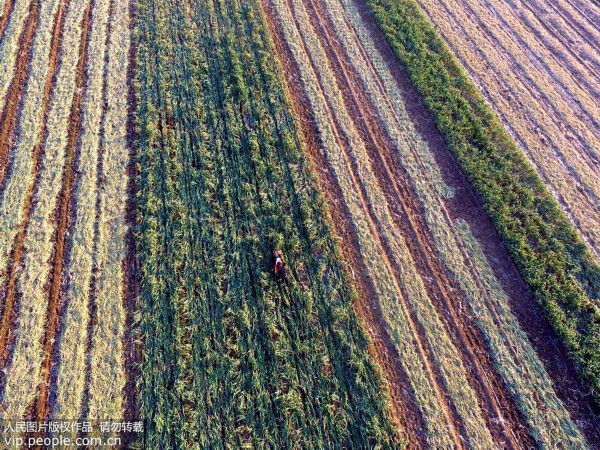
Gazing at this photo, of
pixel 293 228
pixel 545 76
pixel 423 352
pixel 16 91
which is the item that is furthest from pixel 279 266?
pixel 545 76

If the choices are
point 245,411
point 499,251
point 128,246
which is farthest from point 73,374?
point 499,251

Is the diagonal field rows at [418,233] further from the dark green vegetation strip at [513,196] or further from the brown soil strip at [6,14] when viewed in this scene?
the brown soil strip at [6,14]

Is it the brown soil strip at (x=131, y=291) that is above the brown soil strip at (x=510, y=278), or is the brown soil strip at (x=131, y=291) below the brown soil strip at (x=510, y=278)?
below

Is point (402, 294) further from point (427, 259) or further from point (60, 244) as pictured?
point (60, 244)

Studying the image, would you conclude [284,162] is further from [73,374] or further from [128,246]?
[73,374]

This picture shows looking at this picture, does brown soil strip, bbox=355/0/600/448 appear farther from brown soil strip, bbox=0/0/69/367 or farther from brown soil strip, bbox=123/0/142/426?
brown soil strip, bbox=0/0/69/367

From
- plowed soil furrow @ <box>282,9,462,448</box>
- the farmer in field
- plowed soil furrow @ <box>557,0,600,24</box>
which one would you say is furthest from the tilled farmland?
Answer: plowed soil furrow @ <box>557,0,600,24</box>

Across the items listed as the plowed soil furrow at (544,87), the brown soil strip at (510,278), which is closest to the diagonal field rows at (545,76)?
the plowed soil furrow at (544,87)
